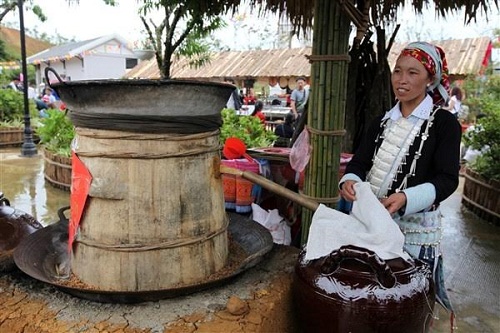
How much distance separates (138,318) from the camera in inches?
74.9

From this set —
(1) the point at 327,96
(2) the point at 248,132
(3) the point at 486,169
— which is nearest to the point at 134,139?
(1) the point at 327,96

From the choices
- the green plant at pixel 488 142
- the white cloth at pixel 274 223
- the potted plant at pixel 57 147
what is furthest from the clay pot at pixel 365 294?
the potted plant at pixel 57 147

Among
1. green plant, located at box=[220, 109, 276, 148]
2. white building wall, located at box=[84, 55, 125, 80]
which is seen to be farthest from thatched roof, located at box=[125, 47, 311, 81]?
white building wall, located at box=[84, 55, 125, 80]

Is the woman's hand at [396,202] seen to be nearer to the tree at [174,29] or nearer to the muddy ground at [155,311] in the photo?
the muddy ground at [155,311]

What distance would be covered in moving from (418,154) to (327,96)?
788 millimetres

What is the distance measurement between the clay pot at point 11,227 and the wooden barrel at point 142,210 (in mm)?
708

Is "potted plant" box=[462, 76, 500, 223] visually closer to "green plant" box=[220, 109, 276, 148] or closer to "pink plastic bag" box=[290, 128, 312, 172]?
"green plant" box=[220, 109, 276, 148]

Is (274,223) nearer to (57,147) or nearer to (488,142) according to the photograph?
(488,142)

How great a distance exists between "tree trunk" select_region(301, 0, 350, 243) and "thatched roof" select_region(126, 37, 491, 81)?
8661 millimetres

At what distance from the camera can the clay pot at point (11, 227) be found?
2502mm

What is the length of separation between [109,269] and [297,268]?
34.7 inches

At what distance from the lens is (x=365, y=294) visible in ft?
5.84

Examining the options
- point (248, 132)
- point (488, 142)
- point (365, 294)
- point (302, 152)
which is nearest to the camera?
point (365, 294)

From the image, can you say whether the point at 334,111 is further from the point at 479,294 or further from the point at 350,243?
the point at 479,294
